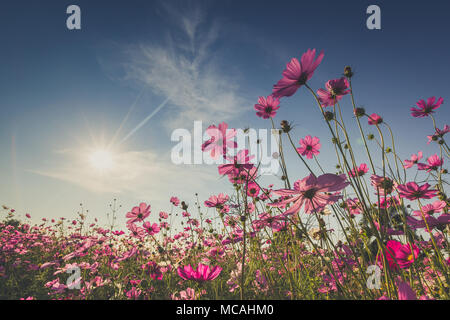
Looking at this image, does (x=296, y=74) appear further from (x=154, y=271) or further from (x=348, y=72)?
(x=154, y=271)

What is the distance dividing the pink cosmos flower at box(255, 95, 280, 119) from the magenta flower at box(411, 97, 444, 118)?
1547 mm

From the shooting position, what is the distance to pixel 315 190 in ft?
2.63

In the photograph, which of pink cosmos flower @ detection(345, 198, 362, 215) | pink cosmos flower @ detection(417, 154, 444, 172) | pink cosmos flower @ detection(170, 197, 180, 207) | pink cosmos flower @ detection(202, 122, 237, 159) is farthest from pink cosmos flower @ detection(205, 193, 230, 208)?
pink cosmos flower @ detection(417, 154, 444, 172)

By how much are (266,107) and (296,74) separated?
0.55 meters

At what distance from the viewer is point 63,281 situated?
8.96 ft

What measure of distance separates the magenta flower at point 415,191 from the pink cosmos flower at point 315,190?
1.76 ft

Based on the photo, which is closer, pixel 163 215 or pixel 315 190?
pixel 315 190

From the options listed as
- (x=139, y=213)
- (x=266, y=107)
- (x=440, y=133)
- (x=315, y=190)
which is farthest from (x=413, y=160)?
(x=139, y=213)

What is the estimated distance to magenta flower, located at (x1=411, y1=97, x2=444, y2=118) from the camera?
6.43 feet

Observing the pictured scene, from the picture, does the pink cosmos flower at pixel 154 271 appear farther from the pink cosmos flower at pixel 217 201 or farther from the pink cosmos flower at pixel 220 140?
the pink cosmos flower at pixel 220 140

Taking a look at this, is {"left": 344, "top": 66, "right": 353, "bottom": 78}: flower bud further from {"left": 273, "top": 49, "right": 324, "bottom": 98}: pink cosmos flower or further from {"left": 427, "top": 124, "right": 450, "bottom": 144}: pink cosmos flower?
{"left": 427, "top": 124, "right": 450, "bottom": 144}: pink cosmos flower

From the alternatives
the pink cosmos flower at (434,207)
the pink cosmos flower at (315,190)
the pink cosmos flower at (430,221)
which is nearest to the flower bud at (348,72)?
the pink cosmos flower at (315,190)
